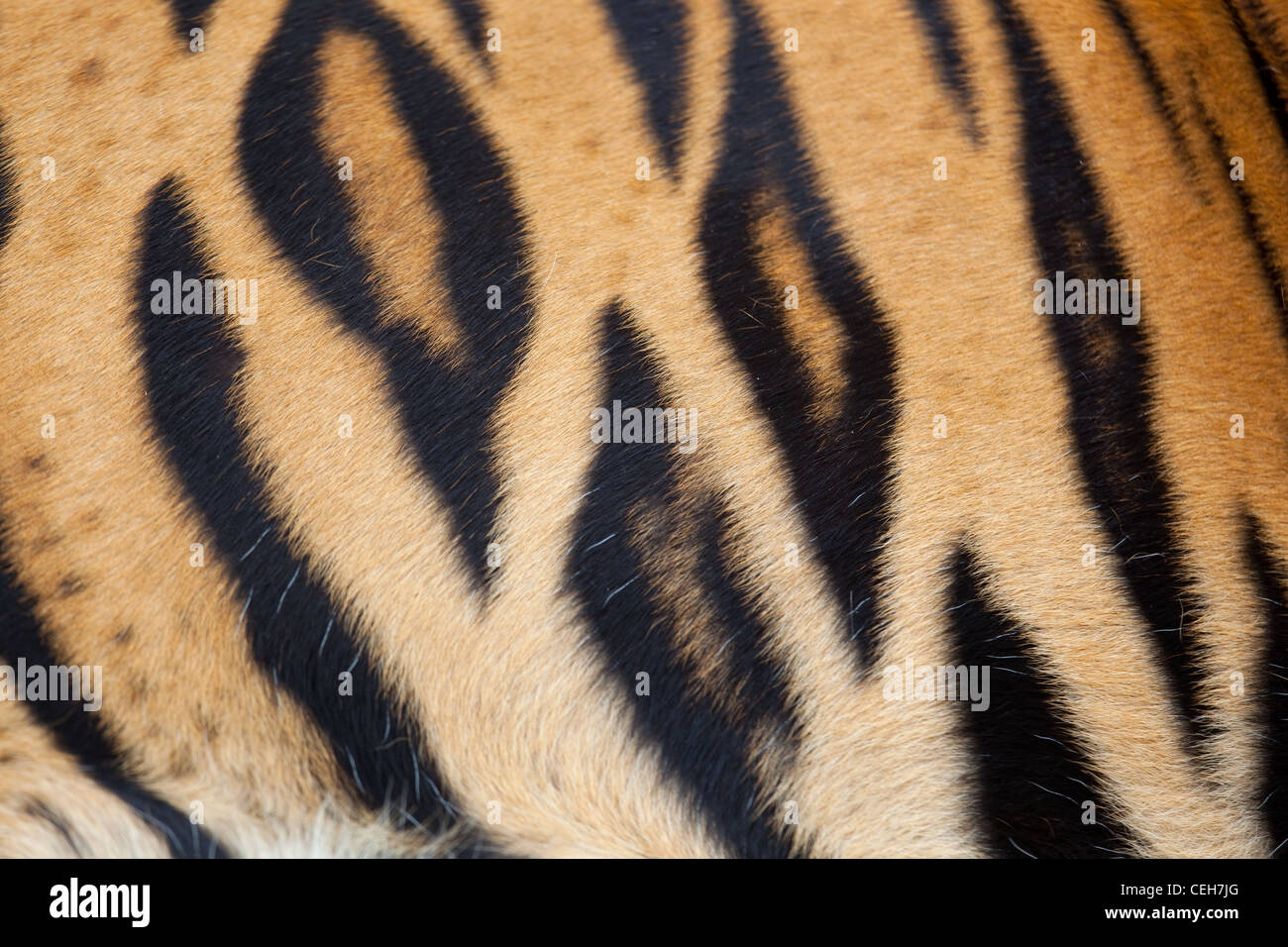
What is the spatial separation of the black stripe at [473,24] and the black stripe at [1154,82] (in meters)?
0.57

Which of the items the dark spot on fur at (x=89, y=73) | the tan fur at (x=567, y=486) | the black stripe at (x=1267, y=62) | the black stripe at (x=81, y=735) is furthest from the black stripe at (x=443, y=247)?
the black stripe at (x=1267, y=62)

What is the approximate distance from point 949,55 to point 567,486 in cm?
50

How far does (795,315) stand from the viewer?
86 cm

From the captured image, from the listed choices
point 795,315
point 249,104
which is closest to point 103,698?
point 249,104

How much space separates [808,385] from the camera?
85 centimetres

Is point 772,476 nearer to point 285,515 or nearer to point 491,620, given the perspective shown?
point 491,620

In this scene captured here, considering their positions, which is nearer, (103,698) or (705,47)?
(103,698)

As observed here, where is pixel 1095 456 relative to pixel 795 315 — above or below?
below

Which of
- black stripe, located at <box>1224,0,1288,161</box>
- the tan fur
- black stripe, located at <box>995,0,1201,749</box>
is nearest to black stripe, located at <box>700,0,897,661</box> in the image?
the tan fur

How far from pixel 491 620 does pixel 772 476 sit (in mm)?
248

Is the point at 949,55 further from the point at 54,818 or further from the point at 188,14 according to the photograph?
the point at 54,818

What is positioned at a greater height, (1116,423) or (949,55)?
(949,55)

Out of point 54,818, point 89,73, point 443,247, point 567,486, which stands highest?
point 89,73

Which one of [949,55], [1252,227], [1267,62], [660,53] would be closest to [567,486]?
[660,53]
